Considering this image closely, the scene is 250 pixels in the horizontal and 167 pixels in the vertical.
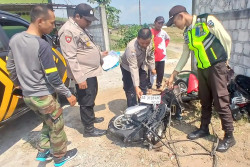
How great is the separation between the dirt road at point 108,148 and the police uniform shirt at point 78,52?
1.06 meters

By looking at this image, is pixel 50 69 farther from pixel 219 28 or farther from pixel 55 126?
pixel 219 28

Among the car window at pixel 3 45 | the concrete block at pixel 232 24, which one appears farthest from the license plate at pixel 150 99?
the concrete block at pixel 232 24

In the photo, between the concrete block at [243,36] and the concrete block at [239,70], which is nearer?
the concrete block at [243,36]

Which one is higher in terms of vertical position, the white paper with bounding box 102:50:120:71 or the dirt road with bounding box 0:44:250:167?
the white paper with bounding box 102:50:120:71

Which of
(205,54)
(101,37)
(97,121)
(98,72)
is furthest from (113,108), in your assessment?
(101,37)

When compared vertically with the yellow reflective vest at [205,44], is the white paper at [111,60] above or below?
below

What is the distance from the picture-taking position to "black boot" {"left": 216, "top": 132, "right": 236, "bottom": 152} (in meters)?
2.66

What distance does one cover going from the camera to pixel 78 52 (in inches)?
109

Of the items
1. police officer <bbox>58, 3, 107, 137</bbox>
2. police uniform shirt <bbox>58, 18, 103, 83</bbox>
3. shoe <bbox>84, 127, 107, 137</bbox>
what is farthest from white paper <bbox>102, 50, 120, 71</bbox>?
shoe <bbox>84, 127, 107, 137</bbox>

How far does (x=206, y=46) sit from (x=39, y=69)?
6.50 feet

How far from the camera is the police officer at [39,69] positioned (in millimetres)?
2018

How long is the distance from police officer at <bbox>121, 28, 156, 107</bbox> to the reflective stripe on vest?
0.61 meters

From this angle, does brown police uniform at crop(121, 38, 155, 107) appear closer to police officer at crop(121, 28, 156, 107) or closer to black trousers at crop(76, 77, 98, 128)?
police officer at crop(121, 28, 156, 107)

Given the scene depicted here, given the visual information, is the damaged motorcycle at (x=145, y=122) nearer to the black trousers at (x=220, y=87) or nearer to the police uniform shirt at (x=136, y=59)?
the police uniform shirt at (x=136, y=59)
